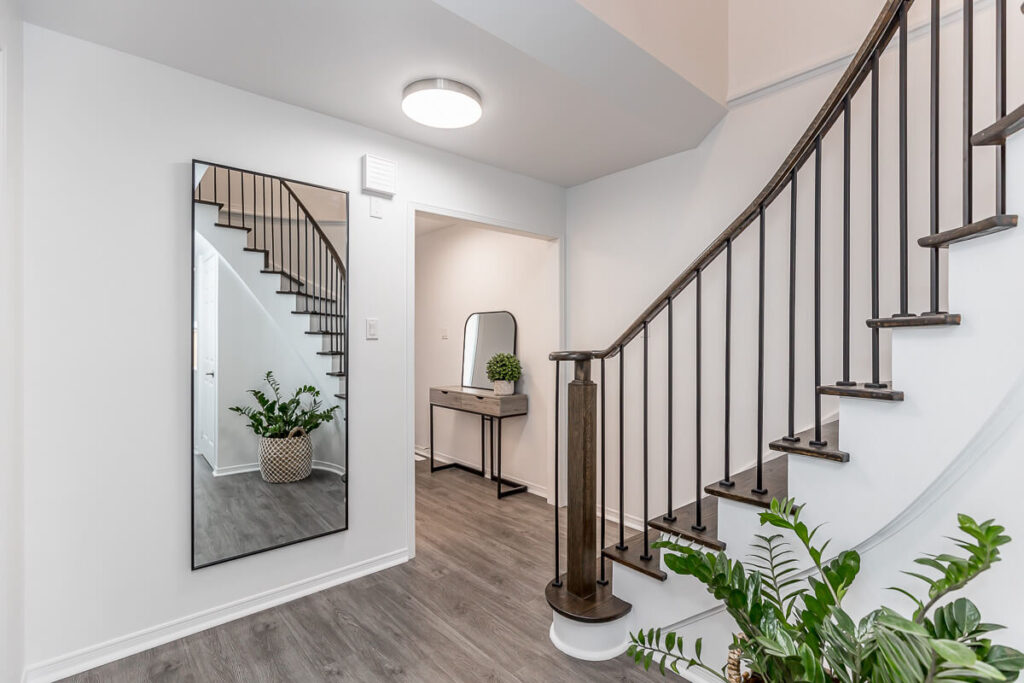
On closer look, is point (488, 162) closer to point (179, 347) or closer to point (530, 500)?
point (179, 347)

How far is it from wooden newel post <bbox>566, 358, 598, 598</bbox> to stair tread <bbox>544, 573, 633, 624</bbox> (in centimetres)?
3

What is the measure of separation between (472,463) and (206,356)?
113 inches

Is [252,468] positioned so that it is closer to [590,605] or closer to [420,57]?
[590,605]

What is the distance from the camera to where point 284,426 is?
2432mm

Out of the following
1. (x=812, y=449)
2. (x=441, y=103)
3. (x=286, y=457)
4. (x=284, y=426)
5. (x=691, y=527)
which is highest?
(x=441, y=103)

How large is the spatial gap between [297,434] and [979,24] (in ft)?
11.1

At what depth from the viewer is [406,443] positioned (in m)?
2.85

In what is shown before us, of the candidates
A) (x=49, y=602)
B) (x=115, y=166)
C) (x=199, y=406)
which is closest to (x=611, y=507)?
(x=199, y=406)

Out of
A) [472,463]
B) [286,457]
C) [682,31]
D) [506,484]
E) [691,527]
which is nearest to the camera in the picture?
[691,527]

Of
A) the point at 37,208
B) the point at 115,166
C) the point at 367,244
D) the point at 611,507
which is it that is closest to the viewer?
the point at 37,208

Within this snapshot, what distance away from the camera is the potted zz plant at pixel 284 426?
236 centimetres

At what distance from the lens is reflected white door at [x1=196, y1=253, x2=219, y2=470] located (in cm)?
216

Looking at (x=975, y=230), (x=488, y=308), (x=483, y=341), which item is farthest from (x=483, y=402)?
(x=975, y=230)

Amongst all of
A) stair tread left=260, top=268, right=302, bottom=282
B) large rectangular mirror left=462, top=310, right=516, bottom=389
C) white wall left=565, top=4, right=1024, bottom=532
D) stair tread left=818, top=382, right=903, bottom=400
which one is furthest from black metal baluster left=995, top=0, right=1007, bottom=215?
large rectangular mirror left=462, top=310, right=516, bottom=389
